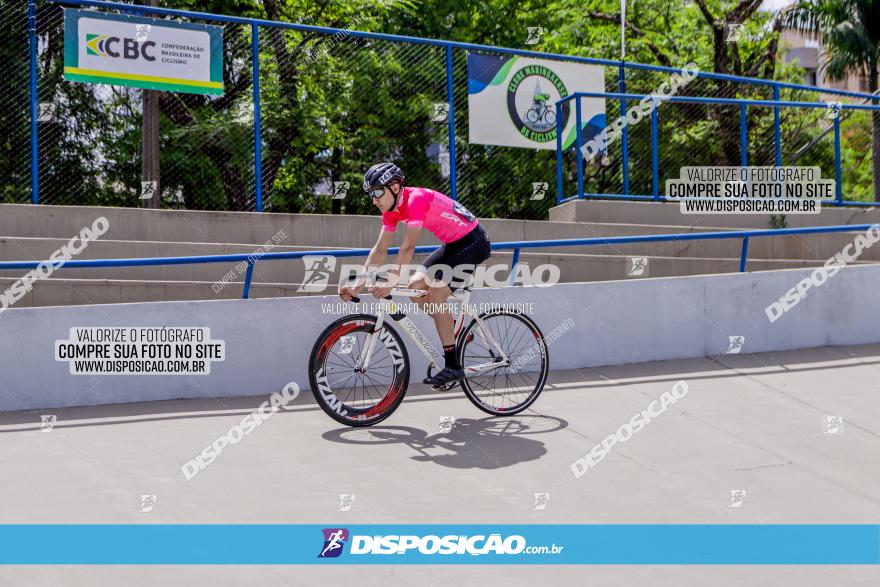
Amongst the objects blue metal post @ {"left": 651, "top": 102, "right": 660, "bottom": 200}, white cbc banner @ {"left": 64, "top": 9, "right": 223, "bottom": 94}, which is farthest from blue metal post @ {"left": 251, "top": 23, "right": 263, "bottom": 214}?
blue metal post @ {"left": 651, "top": 102, "right": 660, "bottom": 200}

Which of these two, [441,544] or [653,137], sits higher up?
[653,137]

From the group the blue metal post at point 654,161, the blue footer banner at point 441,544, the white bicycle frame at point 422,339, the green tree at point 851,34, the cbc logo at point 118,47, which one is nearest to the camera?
the blue footer banner at point 441,544

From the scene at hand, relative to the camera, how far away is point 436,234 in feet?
23.5

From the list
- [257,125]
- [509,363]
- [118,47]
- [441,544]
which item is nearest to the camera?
[441,544]

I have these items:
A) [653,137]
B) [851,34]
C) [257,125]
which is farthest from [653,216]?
[851,34]

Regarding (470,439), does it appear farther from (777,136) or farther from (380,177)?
(777,136)

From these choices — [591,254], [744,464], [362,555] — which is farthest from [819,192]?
[362,555]

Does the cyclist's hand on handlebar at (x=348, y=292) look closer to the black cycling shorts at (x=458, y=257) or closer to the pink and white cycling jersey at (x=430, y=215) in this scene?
the pink and white cycling jersey at (x=430, y=215)

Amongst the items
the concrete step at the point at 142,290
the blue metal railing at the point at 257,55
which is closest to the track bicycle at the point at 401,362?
the concrete step at the point at 142,290

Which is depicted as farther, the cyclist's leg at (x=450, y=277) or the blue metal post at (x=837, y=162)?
the blue metal post at (x=837, y=162)

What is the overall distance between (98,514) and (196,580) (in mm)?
1181

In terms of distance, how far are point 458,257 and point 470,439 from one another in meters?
1.34

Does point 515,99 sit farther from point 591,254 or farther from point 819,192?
point 819,192

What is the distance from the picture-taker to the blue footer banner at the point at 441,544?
189 inches
